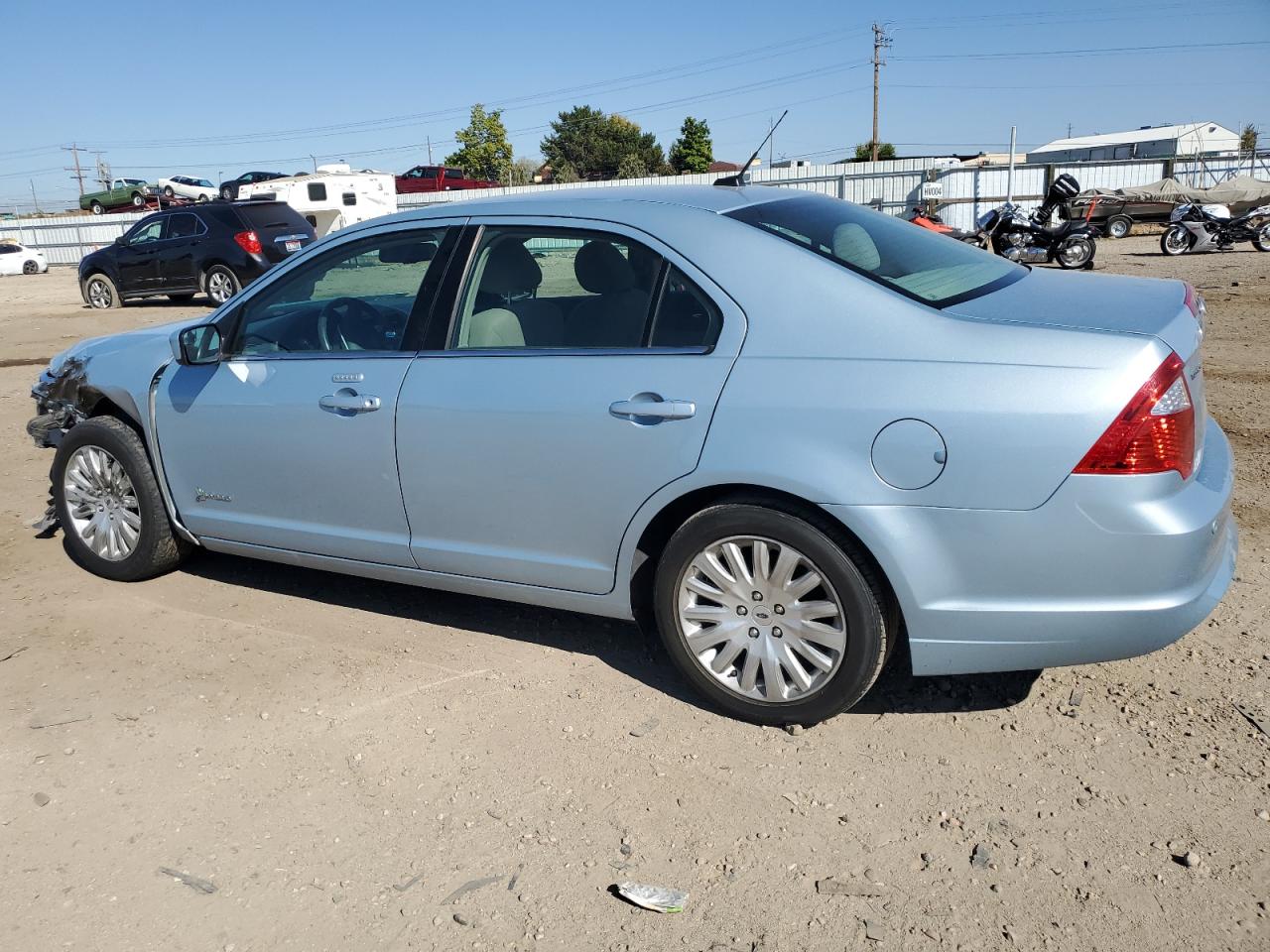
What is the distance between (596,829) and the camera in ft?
9.66

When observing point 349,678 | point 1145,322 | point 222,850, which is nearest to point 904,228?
point 1145,322

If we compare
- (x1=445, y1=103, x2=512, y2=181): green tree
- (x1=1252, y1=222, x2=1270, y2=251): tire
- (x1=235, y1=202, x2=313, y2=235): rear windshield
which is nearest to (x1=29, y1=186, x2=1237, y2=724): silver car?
(x1=235, y1=202, x2=313, y2=235): rear windshield

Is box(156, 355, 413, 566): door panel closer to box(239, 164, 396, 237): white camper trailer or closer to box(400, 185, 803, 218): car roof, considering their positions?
box(400, 185, 803, 218): car roof

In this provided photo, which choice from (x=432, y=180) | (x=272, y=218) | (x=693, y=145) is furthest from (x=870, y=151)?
(x=272, y=218)

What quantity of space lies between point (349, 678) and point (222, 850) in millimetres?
1019

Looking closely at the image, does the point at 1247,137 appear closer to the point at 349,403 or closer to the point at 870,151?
the point at 870,151

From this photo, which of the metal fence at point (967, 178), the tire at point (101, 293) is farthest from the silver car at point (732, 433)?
the metal fence at point (967, 178)

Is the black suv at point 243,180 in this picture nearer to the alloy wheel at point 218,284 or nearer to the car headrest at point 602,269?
the alloy wheel at point 218,284

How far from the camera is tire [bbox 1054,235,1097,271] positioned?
17.5 meters

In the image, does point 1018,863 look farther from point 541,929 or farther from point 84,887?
point 84,887

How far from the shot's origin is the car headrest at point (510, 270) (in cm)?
385

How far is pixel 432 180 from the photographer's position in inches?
1602

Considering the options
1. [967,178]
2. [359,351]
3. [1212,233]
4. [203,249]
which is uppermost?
[967,178]

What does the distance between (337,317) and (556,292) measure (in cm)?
107
